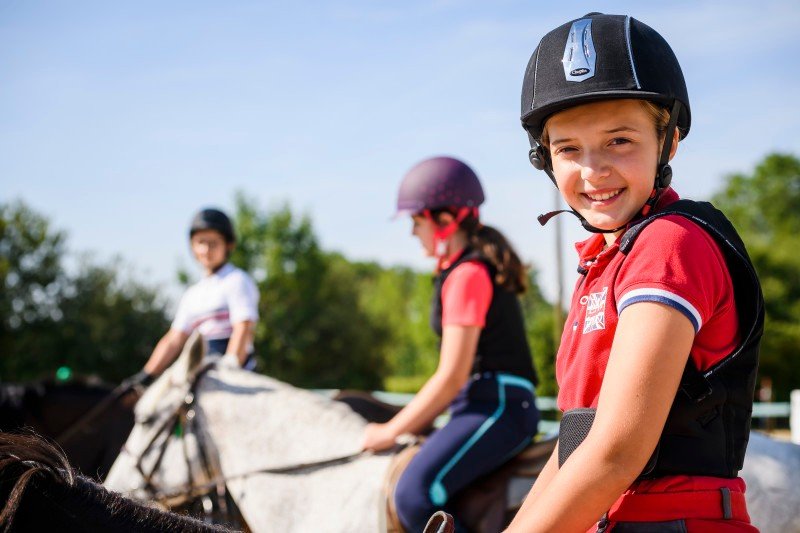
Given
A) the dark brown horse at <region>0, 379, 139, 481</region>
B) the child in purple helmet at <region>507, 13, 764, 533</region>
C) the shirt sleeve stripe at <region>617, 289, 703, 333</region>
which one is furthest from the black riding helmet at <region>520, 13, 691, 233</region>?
the dark brown horse at <region>0, 379, 139, 481</region>

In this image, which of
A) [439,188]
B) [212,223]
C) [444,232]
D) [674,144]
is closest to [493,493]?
[444,232]

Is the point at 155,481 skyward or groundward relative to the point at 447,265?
groundward

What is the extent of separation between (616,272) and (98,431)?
18.8 feet

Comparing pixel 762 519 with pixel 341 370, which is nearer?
pixel 762 519

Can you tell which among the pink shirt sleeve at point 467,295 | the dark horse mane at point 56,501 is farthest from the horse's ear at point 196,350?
the dark horse mane at point 56,501

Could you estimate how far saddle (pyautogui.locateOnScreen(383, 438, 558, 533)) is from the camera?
3.32 meters

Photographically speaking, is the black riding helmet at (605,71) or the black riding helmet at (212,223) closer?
the black riding helmet at (605,71)

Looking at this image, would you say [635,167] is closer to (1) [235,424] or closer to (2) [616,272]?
(2) [616,272]

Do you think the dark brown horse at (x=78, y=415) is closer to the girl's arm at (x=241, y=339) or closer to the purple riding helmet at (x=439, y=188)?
the girl's arm at (x=241, y=339)

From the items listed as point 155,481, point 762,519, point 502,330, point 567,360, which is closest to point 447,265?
point 502,330

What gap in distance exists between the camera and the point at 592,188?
4.94 feet

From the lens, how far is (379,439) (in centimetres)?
367

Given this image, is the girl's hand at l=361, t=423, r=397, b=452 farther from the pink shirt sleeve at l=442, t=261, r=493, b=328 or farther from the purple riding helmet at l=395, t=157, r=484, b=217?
the purple riding helmet at l=395, t=157, r=484, b=217

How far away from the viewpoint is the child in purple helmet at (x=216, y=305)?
5930 millimetres
